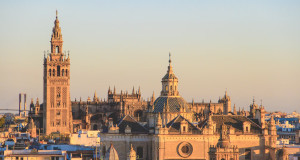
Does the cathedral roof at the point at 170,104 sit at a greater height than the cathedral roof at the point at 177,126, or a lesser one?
greater

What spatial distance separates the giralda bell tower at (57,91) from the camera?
186375 mm

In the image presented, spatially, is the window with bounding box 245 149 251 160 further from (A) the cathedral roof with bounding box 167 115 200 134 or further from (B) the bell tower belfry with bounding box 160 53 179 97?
(B) the bell tower belfry with bounding box 160 53 179 97

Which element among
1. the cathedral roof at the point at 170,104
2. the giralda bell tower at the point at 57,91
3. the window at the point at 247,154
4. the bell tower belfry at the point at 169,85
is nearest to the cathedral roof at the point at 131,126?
the cathedral roof at the point at 170,104

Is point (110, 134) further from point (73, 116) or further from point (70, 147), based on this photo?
point (73, 116)

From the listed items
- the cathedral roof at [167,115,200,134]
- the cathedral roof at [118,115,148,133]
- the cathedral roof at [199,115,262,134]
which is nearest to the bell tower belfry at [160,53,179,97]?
the cathedral roof at [199,115,262,134]

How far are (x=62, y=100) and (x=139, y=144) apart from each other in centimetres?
8005

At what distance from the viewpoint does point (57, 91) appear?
18875 centimetres

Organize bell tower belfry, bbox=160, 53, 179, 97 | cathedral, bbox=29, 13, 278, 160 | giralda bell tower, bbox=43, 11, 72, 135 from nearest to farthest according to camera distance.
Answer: cathedral, bbox=29, 13, 278, 160
bell tower belfry, bbox=160, 53, 179, 97
giralda bell tower, bbox=43, 11, 72, 135

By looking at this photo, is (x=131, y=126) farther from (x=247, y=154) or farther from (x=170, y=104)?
(x=247, y=154)

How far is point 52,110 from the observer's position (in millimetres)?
187250

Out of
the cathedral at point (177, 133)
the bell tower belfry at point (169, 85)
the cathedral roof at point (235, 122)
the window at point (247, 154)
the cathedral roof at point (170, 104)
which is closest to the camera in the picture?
the cathedral at point (177, 133)

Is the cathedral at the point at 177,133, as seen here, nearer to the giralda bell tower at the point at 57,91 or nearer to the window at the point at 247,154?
the window at the point at 247,154

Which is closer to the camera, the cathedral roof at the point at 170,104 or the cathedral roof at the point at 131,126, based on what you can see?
the cathedral roof at the point at 131,126

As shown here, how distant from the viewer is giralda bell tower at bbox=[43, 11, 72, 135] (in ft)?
611
